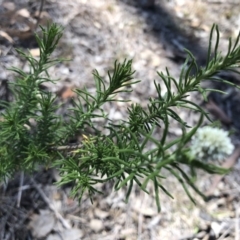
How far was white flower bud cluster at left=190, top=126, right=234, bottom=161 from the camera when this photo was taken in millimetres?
888

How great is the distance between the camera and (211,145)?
2.91 feet

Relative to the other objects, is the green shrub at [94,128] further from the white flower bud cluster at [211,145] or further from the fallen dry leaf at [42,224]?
the fallen dry leaf at [42,224]

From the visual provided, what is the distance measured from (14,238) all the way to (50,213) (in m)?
0.25

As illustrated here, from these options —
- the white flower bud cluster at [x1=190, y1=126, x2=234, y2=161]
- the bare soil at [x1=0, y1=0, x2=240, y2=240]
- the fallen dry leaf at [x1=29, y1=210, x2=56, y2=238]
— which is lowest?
the fallen dry leaf at [x1=29, y1=210, x2=56, y2=238]

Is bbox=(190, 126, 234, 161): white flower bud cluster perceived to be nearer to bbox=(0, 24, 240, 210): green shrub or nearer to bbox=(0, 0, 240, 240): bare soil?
bbox=(0, 24, 240, 210): green shrub

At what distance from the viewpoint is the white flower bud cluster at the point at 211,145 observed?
2.91 feet

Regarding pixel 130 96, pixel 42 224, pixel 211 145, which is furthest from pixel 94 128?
pixel 130 96

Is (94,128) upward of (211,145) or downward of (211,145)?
downward

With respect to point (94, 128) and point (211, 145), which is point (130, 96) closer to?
point (94, 128)

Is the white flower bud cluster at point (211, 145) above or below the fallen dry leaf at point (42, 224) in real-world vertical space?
above

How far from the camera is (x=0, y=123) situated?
1510 millimetres

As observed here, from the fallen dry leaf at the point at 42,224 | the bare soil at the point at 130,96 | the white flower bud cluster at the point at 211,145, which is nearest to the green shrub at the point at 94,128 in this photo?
the white flower bud cluster at the point at 211,145

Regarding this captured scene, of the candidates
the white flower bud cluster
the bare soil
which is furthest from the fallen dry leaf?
the white flower bud cluster

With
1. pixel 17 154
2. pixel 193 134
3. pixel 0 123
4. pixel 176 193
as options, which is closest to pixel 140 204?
pixel 176 193
